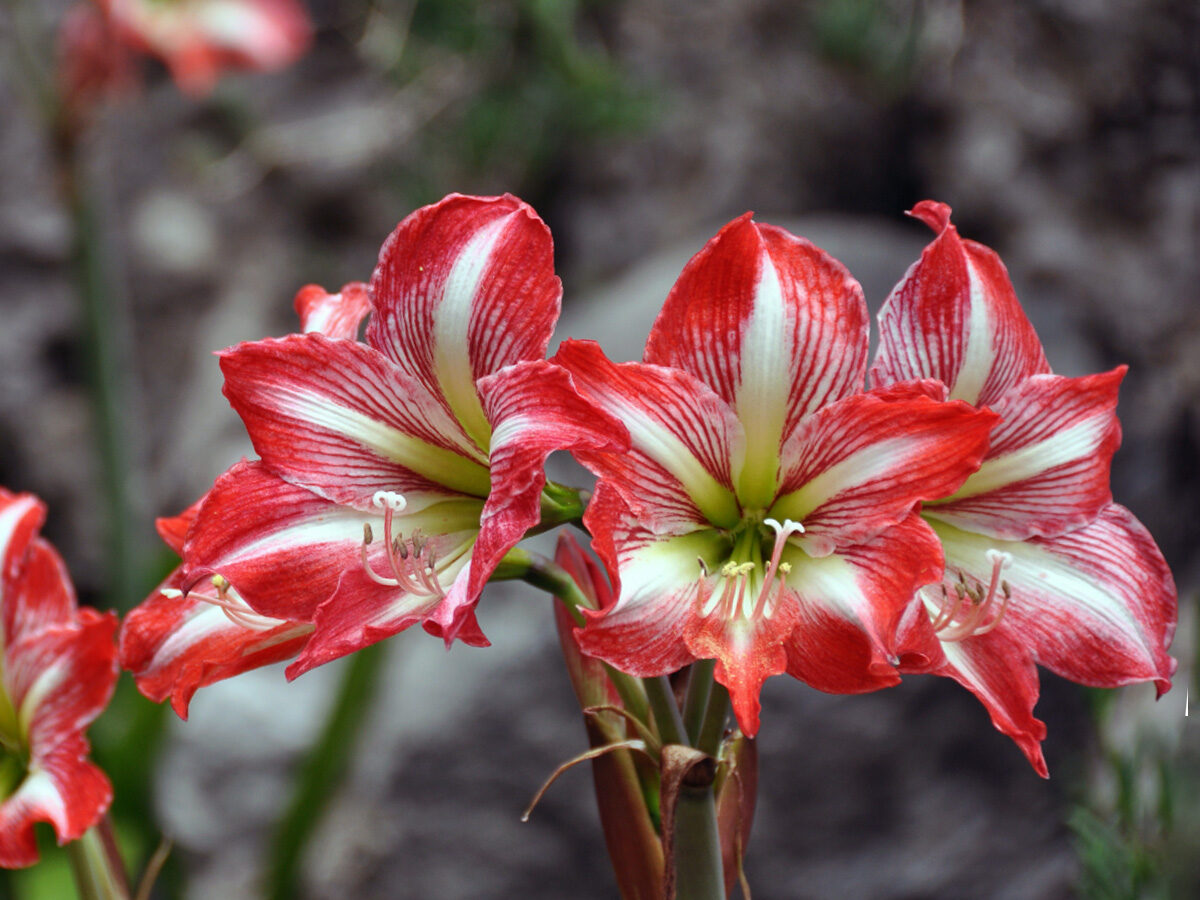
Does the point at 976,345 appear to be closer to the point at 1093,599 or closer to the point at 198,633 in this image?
the point at 1093,599

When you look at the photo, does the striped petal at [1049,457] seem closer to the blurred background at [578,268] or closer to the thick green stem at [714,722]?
the thick green stem at [714,722]

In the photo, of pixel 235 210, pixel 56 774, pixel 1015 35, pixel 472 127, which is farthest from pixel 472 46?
pixel 56 774

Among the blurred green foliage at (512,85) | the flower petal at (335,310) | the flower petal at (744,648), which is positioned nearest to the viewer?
the flower petal at (744,648)

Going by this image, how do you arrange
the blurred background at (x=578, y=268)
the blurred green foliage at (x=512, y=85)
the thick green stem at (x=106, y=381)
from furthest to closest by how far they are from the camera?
1. the blurred green foliage at (x=512, y=85)
2. the thick green stem at (x=106, y=381)
3. the blurred background at (x=578, y=268)

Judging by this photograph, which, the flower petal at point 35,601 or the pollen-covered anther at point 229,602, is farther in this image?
the flower petal at point 35,601

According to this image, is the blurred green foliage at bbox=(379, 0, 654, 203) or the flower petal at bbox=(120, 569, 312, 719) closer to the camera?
the flower petal at bbox=(120, 569, 312, 719)

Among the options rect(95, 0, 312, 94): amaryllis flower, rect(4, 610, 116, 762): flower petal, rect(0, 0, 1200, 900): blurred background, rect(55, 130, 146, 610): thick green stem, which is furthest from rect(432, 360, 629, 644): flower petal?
rect(95, 0, 312, 94): amaryllis flower

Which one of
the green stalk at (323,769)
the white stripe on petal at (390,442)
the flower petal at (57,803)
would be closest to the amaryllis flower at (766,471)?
the white stripe on petal at (390,442)

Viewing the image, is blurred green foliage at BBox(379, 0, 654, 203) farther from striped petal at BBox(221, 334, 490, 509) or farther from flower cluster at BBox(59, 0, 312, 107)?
striped petal at BBox(221, 334, 490, 509)

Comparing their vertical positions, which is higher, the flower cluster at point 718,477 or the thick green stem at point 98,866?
the flower cluster at point 718,477
